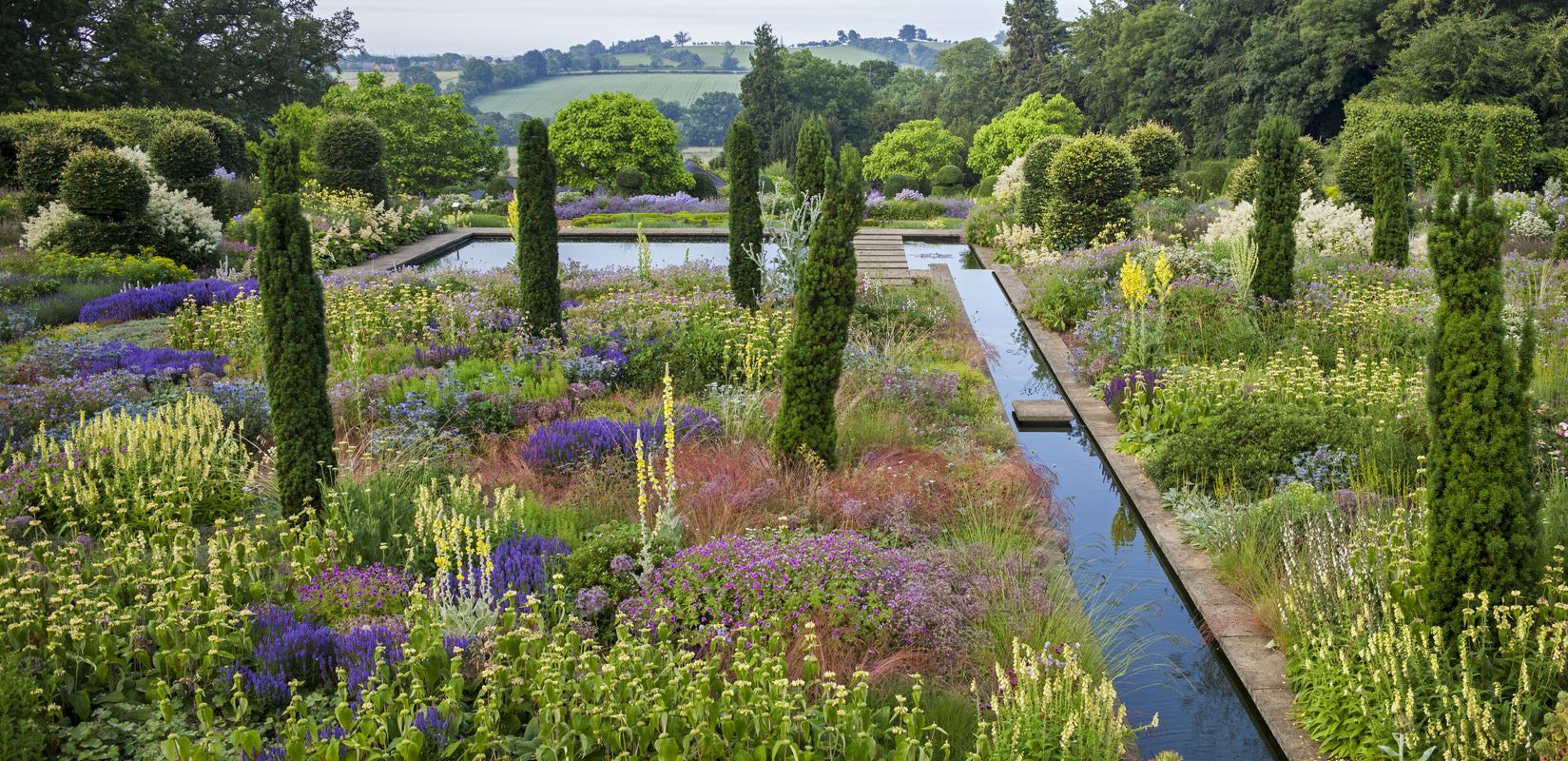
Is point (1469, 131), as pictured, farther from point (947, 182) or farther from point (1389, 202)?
point (947, 182)

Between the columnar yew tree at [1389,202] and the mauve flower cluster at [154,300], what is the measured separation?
12.0 m

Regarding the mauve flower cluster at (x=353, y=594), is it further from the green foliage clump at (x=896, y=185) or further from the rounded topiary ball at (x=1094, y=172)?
the green foliage clump at (x=896, y=185)

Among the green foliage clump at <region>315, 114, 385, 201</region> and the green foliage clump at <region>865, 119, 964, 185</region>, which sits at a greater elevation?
the green foliage clump at <region>865, 119, 964, 185</region>

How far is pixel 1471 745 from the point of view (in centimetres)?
362

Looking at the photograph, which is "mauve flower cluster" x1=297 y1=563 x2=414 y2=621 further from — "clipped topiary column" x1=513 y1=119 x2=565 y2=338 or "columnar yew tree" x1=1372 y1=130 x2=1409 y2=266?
"columnar yew tree" x1=1372 y1=130 x2=1409 y2=266

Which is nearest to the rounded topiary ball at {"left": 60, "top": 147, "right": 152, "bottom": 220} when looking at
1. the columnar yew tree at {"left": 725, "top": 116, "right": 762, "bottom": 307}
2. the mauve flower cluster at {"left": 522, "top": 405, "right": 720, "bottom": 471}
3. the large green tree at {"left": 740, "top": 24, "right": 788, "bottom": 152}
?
the columnar yew tree at {"left": 725, "top": 116, "right": 762, "bottom": 307}

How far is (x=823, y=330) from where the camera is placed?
6.81 meters

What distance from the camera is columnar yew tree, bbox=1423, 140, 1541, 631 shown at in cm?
398

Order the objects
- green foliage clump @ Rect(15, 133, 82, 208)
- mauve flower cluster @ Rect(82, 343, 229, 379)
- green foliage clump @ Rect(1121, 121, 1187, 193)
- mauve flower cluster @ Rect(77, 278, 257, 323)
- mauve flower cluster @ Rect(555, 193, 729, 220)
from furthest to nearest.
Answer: mauve flower cluster @ Rect(555, 193, 729, 220) < green foliage clump @ Rect(1121, 121, 1187, 193) < green foliage clump @ Rect(15, 133, 82, 208) < mauve flower cluster @ Rect(77, 278, 257, 323) < mauve flower cluster @ Rect(82, 343, 229, 379)

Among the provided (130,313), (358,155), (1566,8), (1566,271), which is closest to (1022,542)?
(1566,271)

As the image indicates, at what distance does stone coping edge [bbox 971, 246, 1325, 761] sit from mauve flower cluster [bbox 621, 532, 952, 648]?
4.09ft

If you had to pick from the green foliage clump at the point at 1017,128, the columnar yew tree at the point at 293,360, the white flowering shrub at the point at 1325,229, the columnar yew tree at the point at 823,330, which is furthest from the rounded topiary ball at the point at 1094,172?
the green foliage clump at the point at 1017,128

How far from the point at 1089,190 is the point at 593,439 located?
1225 cm

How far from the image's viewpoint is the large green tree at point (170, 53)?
95.3 ft
